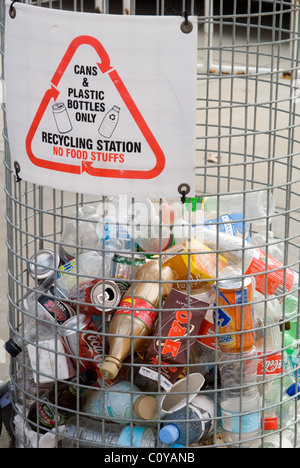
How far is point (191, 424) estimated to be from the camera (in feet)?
5.64

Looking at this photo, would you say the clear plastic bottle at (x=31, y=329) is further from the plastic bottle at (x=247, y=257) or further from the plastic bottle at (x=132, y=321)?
the plastic bottle at (x=247, y=257)

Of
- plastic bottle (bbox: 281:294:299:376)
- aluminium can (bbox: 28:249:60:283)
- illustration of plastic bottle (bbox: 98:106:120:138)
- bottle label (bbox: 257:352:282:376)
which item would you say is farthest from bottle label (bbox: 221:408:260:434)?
illustration of plastic bottle (bbox: 98:106:120:138)

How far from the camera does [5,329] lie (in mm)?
2715

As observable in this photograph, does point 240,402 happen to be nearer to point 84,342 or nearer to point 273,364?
point 273,364

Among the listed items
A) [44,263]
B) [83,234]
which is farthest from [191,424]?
[83,234]

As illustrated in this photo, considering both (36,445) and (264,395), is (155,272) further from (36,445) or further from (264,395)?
(36,445)

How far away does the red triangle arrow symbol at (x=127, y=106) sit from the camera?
1.47 meters

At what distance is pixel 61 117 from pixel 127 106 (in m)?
0.16

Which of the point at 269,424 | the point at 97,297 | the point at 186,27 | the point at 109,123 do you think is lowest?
the point at 269,424

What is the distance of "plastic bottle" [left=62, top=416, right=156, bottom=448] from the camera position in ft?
5.63

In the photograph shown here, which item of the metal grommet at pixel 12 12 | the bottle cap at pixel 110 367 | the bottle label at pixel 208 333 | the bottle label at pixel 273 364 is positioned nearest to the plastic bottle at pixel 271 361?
the bottle label at pixel 273 364

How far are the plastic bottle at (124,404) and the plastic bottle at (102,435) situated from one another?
0.03 m
